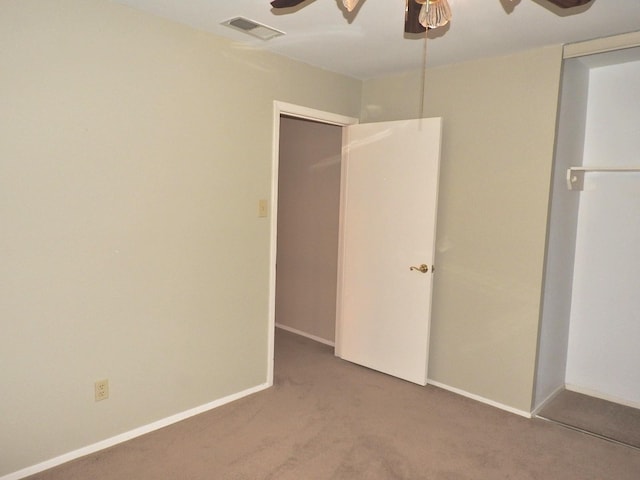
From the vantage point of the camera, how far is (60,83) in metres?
2.26

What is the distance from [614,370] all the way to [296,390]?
2.27 m

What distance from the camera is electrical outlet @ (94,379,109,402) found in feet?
8.32

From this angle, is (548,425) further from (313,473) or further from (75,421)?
(75,421)

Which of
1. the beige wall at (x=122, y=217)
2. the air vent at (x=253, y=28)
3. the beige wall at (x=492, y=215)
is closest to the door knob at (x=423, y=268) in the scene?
the beige wall at (x=492, y=215)

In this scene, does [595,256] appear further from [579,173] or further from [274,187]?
[274,187]

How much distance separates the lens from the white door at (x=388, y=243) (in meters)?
3.41

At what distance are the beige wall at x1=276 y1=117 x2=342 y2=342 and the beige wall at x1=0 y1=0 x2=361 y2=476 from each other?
3.50 ft

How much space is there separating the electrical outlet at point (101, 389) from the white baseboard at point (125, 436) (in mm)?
245

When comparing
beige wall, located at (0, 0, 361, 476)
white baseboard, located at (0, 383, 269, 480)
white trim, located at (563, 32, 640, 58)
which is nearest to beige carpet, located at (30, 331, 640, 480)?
white baseboard, located at (0, 383, 269, 480)

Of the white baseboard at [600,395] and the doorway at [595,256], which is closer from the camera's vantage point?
the doorway at [595,256]

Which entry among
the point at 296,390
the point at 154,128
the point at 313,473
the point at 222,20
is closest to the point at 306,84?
the point at 222,20

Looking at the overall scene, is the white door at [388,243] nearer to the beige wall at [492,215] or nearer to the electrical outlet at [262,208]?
A: the beige wall at [492,215]

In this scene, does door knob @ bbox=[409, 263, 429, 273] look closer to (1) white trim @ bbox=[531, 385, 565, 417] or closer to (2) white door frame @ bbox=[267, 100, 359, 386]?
(2) white door frame @ bbox=[267, 100, 359, 386]

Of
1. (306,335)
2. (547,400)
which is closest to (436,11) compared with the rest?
(547,400)
